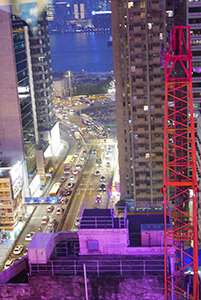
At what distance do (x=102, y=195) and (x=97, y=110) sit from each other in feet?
38.1

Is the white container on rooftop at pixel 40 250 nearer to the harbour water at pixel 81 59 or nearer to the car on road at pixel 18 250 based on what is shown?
the car on road at pixel 18 250

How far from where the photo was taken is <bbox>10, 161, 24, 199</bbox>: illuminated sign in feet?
43.2

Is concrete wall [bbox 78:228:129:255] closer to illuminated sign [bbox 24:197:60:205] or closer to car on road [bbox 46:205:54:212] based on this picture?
illuminated sign [bbox 24:197:60:205]

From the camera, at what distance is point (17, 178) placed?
13.5 m

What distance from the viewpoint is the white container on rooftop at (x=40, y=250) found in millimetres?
5766

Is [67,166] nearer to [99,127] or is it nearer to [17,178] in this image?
[17,178]

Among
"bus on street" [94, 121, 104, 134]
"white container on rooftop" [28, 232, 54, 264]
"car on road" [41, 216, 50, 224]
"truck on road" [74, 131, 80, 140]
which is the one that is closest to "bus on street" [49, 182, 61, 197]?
"car on road" [41, 216, 50, 224]

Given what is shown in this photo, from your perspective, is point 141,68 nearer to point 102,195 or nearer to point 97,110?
point 102,195

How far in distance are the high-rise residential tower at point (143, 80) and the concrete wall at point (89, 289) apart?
6.80m

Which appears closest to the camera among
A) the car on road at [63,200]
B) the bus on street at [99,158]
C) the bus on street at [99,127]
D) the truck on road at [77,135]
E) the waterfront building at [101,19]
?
the car on road at [63,200]

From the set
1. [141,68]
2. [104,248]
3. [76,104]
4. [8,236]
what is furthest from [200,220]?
[76,104]

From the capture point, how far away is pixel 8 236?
1283 cm

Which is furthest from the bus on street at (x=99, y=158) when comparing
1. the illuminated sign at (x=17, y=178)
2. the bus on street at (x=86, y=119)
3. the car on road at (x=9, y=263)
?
the car on road at (x=9, y=263)

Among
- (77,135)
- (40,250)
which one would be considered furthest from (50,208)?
(40,250)
